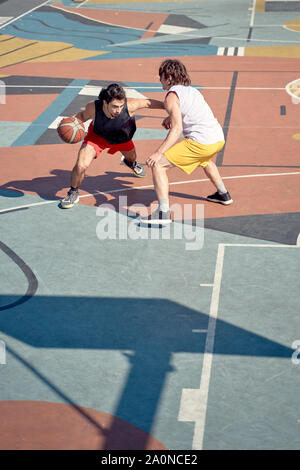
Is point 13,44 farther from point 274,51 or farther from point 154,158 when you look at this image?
point 154,158

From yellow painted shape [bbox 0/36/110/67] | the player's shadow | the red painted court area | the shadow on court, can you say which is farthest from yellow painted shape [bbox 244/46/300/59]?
the shadow on court

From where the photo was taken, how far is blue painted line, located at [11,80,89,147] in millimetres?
11453

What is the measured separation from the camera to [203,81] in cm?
1464

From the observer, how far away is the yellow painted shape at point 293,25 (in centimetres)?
2030

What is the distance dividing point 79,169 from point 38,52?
425 inches

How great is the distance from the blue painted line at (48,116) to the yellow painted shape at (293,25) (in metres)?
8.98

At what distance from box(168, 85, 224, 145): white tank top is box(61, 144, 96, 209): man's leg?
1384mm

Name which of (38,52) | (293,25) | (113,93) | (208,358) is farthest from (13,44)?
(208,358)

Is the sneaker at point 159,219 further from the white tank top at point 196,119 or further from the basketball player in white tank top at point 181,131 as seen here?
the white tank top at point 196,119

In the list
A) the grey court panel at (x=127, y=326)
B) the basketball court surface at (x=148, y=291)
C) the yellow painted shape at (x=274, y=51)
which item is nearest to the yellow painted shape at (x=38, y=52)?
the basketball court surface at (x=148, y=291)

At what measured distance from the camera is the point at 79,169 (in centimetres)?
847

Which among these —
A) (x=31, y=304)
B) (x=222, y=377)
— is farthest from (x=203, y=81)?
(x=222, y=377)

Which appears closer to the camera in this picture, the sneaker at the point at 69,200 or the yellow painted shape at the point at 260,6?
the sneaker at the point at 69,200

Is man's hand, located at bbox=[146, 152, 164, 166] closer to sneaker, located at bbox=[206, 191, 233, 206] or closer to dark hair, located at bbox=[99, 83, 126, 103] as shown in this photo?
dark hair, located at bbox=[99, 83, 126, 103]
